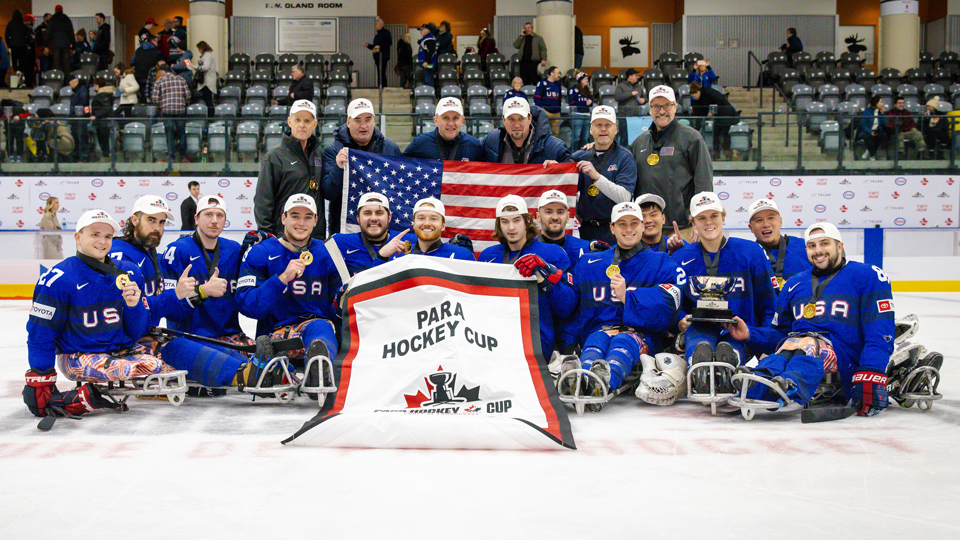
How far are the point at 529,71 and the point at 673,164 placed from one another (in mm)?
11597

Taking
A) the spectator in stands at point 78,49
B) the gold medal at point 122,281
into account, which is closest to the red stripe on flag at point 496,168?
the gold medal at point 122,281

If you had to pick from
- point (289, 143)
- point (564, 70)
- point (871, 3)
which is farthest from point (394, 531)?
point (871, 3)

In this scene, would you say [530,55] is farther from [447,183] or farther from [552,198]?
[552,198]

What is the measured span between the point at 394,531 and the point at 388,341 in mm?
1739

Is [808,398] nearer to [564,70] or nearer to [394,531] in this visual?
[394,531]

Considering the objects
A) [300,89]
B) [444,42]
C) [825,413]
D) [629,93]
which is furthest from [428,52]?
[825,413]

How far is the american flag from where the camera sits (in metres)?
6.06

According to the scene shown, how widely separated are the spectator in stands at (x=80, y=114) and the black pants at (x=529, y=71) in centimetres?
812

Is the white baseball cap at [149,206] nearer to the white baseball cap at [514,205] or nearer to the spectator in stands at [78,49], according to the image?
the white baseball cap at [514,205]

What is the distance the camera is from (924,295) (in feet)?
34.9

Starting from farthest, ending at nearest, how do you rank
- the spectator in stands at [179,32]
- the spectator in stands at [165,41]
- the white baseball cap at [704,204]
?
the spectator in stands at [165,41]
the spectator in stands at [179,32]
the white baseball cap at [704,204]

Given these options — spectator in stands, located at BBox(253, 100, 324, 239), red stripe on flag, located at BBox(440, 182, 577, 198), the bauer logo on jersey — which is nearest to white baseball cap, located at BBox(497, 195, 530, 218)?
red stripe on flag, located at BBox(440, 182, 577, 198)

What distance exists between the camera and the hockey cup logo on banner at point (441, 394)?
163 inches

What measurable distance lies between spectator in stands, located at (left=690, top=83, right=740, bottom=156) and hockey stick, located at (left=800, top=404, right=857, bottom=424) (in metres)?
8.77
